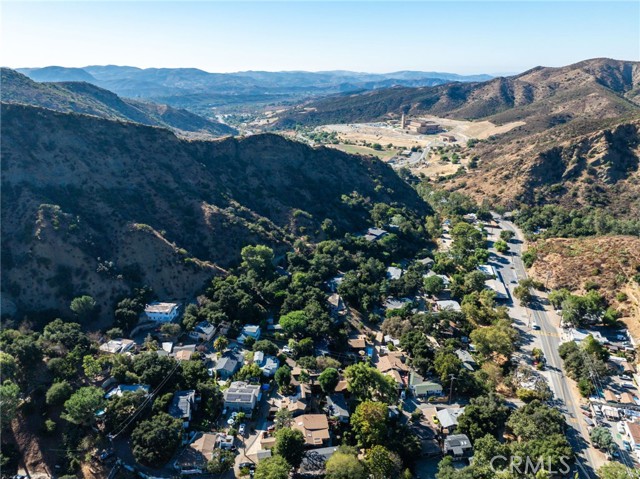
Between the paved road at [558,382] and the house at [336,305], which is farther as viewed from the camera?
the house at [336,305]

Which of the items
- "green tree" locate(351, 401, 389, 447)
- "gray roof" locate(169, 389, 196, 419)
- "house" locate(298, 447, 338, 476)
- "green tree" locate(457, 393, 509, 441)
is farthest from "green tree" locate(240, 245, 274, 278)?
"green tree" locate(457, 393, 509, 441)

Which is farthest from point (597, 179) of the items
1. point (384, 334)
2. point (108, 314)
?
point (108, 314)

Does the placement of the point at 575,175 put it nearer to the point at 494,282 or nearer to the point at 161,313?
the point at 494,282

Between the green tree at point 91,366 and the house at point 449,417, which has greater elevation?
the green tree at point 91,366

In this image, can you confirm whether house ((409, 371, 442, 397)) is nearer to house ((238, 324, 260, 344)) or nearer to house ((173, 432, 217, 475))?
house ((238, 324, 260, 344))

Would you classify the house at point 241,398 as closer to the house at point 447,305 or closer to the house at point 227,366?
the house at point 227,366

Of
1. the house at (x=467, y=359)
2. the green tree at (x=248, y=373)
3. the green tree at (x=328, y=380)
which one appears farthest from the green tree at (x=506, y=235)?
the green tree at (x=248, y=373)

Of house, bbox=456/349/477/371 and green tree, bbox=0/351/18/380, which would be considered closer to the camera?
green tree, bbox=0/351/18/380
